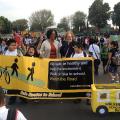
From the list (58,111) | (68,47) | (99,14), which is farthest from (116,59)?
(99,14)

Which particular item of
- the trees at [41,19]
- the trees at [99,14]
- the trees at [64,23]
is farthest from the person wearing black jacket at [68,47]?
A: the trees at [41,19]

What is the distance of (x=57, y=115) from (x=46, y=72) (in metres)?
1.20

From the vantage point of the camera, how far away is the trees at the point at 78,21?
98.0 meters

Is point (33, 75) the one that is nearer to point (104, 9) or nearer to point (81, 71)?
point (81, 71)

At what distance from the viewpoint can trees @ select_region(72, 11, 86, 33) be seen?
9803 cm

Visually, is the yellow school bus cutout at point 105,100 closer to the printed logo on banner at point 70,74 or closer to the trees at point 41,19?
the printed logo on banner at point 70,74

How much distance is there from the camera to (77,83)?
9.69m

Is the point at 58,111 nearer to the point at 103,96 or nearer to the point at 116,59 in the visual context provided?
the point at 103,96

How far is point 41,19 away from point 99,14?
36286 millimetres

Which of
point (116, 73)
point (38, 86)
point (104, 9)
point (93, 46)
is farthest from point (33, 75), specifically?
point (104, 9)

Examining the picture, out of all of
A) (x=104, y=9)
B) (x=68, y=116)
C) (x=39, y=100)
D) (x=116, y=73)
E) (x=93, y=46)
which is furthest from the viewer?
(x=104, y=9)

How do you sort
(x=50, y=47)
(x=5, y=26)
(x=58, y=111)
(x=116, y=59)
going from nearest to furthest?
(x=58, y=111)
(x=50, y=47)
(x=116, y=59)
(x=5, y=26)

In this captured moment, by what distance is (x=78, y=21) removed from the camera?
341ft

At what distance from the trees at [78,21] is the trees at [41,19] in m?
10.3
